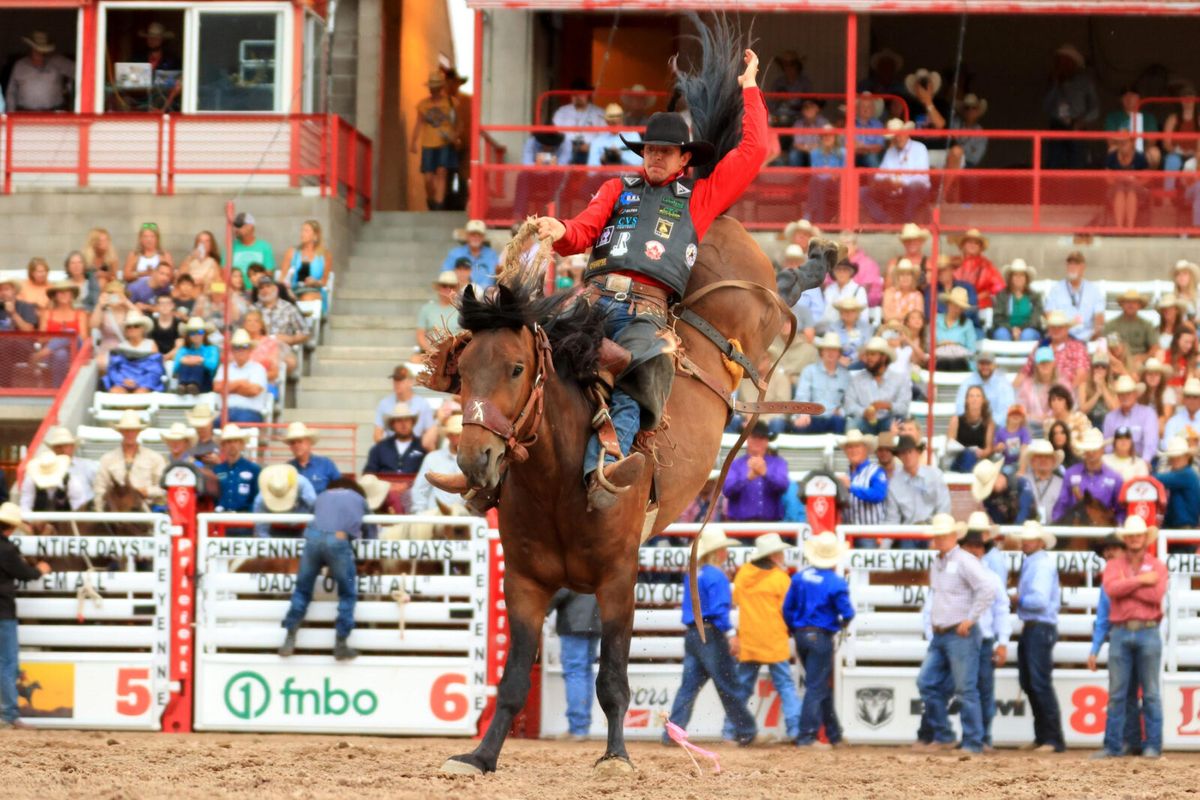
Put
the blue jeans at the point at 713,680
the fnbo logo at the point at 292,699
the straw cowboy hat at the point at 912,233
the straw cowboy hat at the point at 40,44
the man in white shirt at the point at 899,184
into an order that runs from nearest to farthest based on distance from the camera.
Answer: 1. the blue jeans at the point at 713,680
2. the fnbo logo at the point at 292,699
3. the straw cowboy hat at the point at 912,233
4. the man in white shirt at the point at 899,184
5. the straw cowboy hat at the point at 40,44

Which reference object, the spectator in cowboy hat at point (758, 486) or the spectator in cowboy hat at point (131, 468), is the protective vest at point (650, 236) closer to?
the spectator in cowboy hat at point (758, 486)

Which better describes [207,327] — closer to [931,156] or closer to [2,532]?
[2,532]

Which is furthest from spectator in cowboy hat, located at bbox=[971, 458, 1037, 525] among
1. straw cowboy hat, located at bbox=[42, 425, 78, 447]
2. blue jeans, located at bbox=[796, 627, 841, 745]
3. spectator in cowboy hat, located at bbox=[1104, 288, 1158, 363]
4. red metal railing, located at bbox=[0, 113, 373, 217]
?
red metal railing, located at bbox=[0, 113, 373, 217]

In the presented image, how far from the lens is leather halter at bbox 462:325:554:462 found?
7926 millimetres

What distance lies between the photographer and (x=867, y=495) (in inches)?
567

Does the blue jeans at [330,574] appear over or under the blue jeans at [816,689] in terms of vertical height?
over

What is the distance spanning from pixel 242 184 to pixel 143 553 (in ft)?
24.4

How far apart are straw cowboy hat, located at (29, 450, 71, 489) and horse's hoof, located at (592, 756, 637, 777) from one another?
752 centimetres

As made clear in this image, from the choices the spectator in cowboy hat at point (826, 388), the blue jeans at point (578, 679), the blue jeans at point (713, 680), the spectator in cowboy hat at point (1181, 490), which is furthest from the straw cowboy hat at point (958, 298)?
the blue jeans at point (578, 679)

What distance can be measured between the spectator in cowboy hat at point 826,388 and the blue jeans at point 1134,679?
3.09 m

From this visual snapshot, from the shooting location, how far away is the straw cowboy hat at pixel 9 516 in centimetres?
1422

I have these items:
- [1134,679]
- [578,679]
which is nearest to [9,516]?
[578,679]

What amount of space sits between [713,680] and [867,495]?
6.16 ft

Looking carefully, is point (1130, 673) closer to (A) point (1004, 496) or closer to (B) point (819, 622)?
(A) point (1004, 496)
